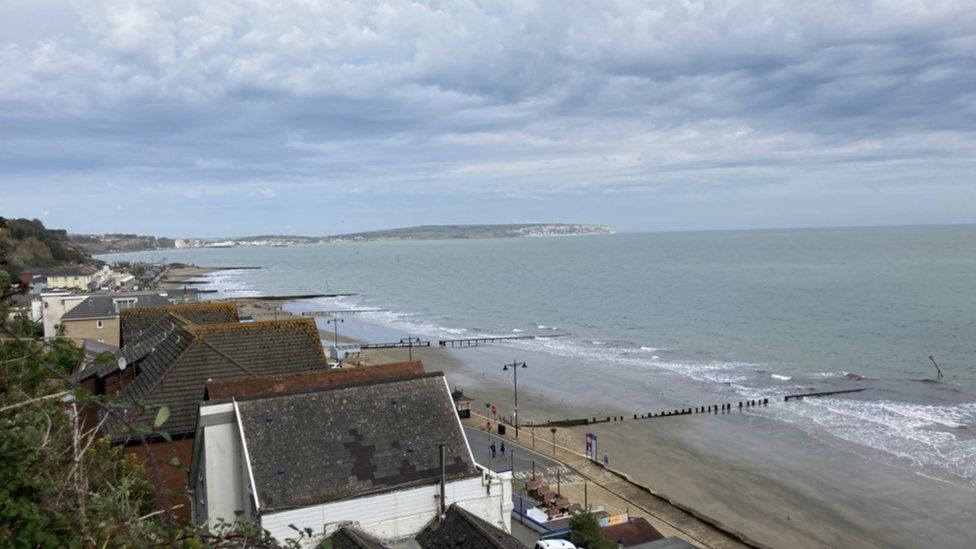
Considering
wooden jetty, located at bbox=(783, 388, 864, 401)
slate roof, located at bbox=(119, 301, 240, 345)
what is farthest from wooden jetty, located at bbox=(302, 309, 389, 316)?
Result: slate roof, located at bbox=(119, 301, 240, 345)

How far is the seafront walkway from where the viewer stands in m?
25.8

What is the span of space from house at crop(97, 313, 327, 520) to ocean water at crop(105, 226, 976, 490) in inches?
1192

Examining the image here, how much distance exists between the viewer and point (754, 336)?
2854 inches

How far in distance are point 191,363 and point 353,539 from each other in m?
8.63

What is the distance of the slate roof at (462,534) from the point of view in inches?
435

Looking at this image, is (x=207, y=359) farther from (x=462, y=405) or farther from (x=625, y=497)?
(x=462, y=405)

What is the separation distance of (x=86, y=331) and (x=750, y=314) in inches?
2914

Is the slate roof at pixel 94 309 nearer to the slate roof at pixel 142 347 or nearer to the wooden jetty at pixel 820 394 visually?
the slate roof at pixel 142 347

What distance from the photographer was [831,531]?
26656 millimetres

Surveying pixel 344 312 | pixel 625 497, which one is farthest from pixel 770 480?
pixel 344 312

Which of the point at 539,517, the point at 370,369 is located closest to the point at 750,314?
the point at 539,517

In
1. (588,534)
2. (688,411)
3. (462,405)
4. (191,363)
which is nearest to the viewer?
(191,363)

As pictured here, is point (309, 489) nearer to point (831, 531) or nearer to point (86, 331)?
point (831, 531)

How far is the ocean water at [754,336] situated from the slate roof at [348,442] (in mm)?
29601
